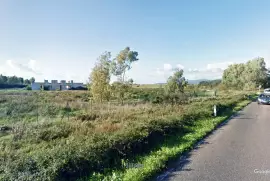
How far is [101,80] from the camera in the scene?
18.5 metres

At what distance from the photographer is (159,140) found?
819 cm

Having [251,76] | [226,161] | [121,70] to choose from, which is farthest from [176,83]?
[251,76]

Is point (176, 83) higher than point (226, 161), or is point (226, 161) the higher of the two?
point (176, 83)

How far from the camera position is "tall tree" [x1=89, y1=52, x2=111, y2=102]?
60.5 ft

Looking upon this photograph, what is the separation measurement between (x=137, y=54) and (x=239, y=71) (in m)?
63.6

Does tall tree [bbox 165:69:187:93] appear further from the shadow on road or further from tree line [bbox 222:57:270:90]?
tree line [bbox 222:57:270:90]

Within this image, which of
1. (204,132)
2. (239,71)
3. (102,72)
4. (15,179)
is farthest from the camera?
(239,71)

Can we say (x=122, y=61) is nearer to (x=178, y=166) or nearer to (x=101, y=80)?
(x=101, y=80)

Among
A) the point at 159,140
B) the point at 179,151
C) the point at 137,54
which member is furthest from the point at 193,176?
the point at 137,54

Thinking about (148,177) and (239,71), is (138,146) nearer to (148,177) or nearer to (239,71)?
(148,177)

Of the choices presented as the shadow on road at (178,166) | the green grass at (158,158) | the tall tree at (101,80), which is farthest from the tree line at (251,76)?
the shadow on road at (178,166)

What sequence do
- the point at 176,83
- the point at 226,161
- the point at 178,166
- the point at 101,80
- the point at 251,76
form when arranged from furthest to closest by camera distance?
the point at 251,76, the point at 176,83, the point at 101,80, the point at 226,161, the point at 178,166

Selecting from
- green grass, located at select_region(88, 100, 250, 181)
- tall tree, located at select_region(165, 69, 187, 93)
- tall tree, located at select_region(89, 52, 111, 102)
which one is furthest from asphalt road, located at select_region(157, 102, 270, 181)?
tall tree, located at select_region(165, 69, 187, 93)

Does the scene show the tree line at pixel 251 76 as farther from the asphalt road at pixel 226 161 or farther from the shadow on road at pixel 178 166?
the shadow on road at pixel 178 166
